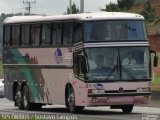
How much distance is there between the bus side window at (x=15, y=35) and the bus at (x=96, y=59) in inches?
95.7

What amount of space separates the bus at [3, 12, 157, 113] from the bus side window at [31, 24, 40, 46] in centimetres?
29

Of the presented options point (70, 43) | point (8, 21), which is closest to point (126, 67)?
point (70, 43)

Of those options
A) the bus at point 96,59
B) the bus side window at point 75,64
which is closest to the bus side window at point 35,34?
the bus at point 96,59

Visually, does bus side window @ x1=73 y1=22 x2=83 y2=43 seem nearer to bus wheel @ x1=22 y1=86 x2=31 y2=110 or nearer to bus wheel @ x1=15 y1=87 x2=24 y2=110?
bus wheel @ x1=22 y1=86 x2=31 y2=110

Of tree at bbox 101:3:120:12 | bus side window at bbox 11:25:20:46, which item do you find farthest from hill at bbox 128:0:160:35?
bus side window at bbox 11:25:20:46

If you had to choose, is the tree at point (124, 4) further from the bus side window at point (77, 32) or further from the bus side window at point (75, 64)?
the bus side window at point (75, 64)

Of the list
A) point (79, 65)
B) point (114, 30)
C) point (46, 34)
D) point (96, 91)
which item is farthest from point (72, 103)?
point (46, 34)

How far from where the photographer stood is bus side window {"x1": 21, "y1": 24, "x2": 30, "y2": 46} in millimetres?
30603

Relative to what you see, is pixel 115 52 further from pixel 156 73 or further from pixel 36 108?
pixel 156 73

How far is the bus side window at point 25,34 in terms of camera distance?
30603 mm

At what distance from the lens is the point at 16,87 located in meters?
32.6

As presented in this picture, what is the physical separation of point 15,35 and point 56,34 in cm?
430

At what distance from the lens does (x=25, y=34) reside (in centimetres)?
3083

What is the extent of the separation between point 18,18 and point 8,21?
0.82 meters
